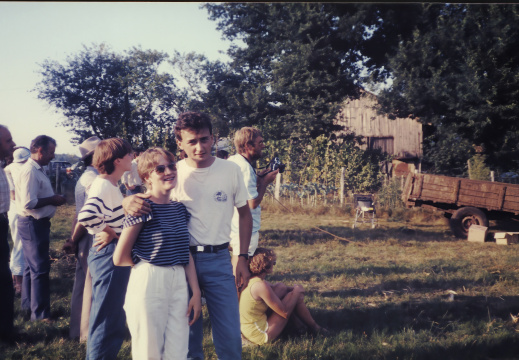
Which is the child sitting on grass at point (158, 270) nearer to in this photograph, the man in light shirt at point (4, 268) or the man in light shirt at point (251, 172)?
the man in light shirt at point (251, 172)

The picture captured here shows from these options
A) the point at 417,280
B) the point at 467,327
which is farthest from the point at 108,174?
the point at 417,280

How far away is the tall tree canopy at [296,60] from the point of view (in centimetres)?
1950

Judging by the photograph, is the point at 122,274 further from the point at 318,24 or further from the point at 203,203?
the point at 318,24

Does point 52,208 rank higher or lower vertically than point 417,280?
higher

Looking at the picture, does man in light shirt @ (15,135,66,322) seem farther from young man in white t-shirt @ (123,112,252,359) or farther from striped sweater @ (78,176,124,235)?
young man in white t-shirt @ (123,112,252,359)

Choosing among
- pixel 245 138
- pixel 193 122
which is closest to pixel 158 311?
pixel 193 122

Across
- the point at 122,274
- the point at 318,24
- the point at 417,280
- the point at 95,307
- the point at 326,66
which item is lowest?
the point at 417,280

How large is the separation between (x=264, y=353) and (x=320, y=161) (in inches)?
517

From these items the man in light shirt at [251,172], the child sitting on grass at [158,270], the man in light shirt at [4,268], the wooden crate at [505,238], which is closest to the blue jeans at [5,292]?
the man in light shirt at [4,268]

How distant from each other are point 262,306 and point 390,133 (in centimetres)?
2401

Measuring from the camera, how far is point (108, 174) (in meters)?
2.84

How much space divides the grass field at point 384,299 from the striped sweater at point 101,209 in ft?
4.63

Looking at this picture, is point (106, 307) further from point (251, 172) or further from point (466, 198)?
point (466, 198)

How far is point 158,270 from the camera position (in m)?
2.27
